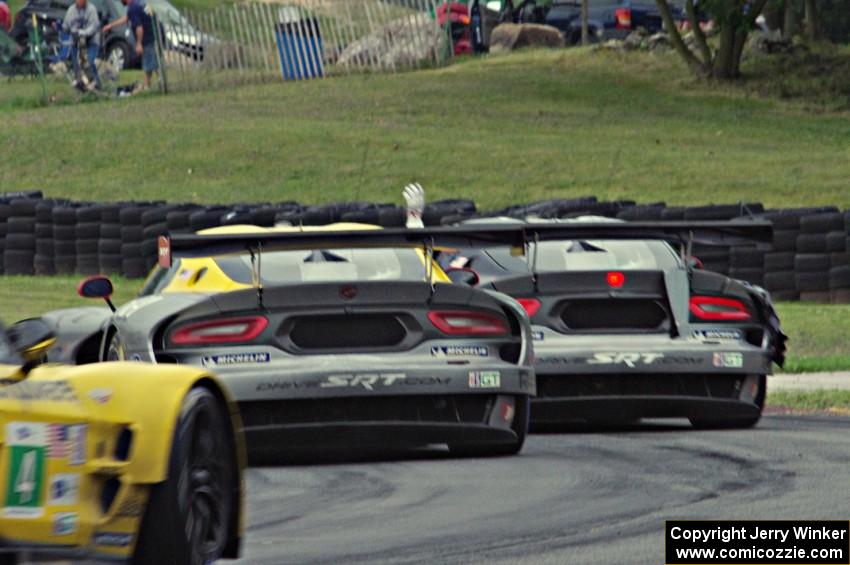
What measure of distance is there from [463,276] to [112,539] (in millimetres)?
6076

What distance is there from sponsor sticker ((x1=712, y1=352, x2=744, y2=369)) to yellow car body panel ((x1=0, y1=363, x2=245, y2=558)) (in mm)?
5578

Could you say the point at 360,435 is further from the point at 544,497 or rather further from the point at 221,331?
the point at 544,497

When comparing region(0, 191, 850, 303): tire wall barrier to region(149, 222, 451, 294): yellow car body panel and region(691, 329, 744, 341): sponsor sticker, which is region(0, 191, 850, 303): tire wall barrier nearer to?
region(149, 222, 451, 294): yellow car body panel

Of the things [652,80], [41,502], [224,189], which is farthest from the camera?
[652,80]

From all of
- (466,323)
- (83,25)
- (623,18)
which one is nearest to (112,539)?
(466,323)

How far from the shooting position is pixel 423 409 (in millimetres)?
10273

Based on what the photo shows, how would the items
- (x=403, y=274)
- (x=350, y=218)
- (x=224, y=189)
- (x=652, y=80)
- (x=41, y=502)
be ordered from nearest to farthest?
(x=41, y=502)
(x=403, y=274)
(x=350, y=218)
(x=224, y=189)
(x=652, y=80)

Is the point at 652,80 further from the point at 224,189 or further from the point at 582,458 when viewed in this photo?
the point at 582,458

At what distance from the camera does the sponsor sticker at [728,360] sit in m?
11.8

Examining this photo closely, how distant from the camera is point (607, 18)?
55.3m

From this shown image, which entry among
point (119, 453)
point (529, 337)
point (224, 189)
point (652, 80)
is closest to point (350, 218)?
point (224, 189)

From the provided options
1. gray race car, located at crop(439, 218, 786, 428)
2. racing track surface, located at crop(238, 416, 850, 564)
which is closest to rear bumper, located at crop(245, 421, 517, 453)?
racing track surface, located at crop(238, 416, 850, 564)

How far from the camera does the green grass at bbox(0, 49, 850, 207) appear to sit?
1313 inches

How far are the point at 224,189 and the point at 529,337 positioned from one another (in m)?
24.2
